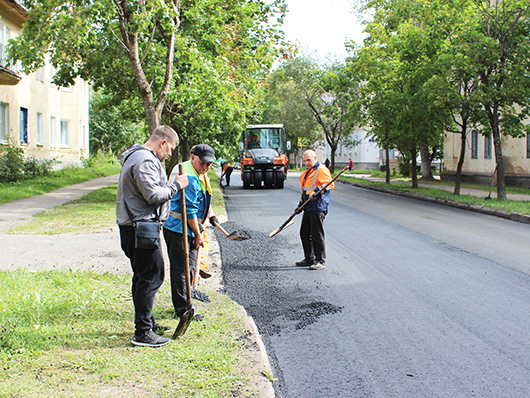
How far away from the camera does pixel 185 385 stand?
3520mm

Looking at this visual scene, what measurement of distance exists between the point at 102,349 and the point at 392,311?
2.93m

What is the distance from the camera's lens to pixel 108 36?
1602 cm

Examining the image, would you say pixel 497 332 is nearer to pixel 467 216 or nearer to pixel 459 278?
pixel 459 278

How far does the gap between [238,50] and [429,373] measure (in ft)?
55.3

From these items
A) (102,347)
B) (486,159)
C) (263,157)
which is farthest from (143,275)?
(486,159)

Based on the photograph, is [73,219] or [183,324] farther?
[73,219]

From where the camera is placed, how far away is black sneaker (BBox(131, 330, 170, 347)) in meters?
4.24

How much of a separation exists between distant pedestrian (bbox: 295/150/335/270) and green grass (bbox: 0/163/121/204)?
426 inches

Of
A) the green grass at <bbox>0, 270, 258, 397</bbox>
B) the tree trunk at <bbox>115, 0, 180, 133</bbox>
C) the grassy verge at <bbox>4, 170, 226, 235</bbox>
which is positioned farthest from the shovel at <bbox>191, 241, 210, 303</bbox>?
the tree trunk at <bbox>115, 0, 180, 133</bbox>

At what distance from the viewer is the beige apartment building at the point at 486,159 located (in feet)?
83.7

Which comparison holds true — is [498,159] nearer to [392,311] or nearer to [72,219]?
[72,219]

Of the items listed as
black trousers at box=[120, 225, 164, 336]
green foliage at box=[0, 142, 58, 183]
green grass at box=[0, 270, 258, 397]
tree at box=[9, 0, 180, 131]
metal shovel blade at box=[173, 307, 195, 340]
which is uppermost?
tree at box=[9, 0, 180, 131]

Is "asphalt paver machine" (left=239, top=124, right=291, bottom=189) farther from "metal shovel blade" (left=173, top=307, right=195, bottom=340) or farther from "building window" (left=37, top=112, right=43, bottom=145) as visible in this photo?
"metal shovel blade" (left=173, top=307, right=195, bottom=340)

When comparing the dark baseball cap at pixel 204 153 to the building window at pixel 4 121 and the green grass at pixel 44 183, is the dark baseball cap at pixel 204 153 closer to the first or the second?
the green grass at pixel 44 183
